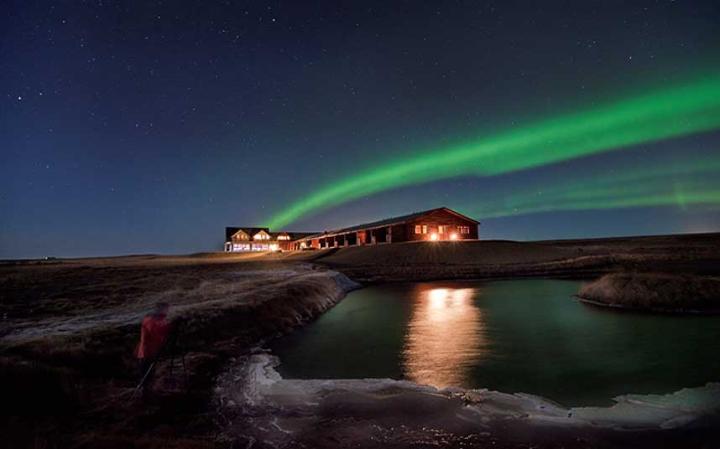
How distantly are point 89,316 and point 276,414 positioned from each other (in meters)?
13.3

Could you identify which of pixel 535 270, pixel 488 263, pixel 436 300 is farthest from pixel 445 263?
pixel 436 300

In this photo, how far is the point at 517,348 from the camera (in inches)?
651

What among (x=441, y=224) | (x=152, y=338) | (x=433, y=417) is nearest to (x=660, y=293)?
(x=433, y=417)

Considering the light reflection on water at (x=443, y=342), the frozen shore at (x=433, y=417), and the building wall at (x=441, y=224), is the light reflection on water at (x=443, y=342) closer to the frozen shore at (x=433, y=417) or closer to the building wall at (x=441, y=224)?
the frozen shore at (x=433, y=417)

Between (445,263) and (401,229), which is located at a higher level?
(401,229)

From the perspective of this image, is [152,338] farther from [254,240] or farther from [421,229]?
[254,240]

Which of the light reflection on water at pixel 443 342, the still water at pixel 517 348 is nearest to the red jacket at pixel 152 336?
the still water at pixel 517 348

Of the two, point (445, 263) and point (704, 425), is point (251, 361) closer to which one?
point (704, 425)

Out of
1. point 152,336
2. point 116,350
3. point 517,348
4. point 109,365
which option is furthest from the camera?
point 517,348

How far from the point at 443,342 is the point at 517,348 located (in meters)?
3.01

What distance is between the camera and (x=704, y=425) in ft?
29.1

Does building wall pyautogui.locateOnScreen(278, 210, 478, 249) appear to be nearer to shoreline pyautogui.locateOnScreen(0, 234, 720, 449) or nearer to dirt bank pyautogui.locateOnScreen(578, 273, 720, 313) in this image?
shoreline pyautogui.locateOnScreen(0, 234, 720, 449)

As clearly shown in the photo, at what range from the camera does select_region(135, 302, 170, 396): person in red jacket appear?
978 centimetres

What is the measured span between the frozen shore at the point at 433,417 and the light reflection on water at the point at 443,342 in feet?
5.13
